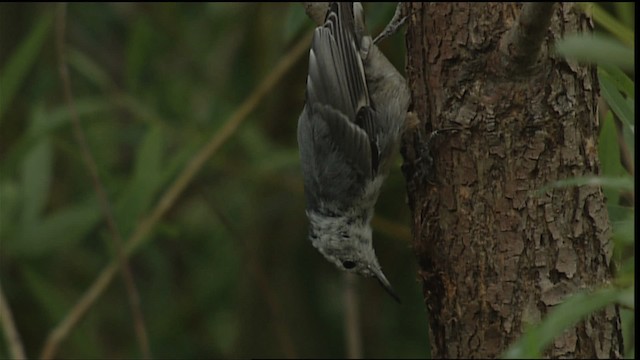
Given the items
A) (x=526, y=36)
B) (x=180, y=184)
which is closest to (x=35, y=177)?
(x=180, y=184)

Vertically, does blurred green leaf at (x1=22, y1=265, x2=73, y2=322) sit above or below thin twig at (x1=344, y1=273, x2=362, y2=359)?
above

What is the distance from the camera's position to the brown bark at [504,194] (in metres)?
1.95

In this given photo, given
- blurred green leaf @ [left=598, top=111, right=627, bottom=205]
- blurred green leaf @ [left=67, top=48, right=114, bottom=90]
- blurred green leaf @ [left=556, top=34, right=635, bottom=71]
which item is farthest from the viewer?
blurred green leaf @ [left=67, top=48, right=114, bottom=90]

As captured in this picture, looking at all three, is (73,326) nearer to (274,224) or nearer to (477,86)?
(274,224)

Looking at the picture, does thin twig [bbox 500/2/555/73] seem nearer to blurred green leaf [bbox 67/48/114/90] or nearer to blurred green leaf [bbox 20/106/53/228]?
blurred green leaf [bbox 20/106/53/228]

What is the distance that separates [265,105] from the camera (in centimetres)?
422

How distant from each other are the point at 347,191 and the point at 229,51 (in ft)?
4.70

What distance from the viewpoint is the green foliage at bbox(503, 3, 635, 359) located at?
1272 mm

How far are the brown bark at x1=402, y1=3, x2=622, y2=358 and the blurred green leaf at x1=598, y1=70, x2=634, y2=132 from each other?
0.03m

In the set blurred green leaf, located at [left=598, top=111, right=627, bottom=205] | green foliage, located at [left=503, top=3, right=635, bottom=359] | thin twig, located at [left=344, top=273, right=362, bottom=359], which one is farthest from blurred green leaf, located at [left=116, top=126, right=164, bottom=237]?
blurred green leaf, located at [left=598, top=111, right=627, bottom=205]

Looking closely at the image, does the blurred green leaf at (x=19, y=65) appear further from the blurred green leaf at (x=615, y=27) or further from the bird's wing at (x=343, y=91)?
the blurred green leaf at (x=615, y=27)

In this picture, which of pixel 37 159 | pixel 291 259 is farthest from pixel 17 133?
pixel 291 259

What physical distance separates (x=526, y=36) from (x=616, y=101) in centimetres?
24

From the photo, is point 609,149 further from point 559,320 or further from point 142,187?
point 142,187
